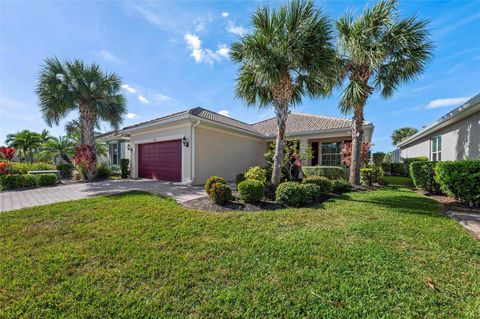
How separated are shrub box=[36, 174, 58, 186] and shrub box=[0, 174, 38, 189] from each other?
190 millimetres

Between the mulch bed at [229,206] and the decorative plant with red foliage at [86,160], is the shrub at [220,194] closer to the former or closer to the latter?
the mulch bed at [229,206]

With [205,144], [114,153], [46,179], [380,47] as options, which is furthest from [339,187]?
[114,153]

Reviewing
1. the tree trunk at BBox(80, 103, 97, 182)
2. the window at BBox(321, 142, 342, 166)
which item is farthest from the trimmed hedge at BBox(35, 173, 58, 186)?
the window at BBox(321, 142, 342, 166)

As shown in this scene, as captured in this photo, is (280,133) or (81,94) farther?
(81,94)

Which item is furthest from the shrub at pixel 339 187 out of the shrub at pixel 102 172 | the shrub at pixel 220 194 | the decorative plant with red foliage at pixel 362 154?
the shrub at pixel 102 172

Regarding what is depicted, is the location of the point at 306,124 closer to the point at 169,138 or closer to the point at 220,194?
the point at 169,138

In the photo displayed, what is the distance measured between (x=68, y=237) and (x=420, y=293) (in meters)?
5.95

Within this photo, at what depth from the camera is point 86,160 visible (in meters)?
12.4

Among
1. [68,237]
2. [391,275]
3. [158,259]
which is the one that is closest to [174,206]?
[68,237]

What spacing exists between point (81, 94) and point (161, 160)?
6.15m

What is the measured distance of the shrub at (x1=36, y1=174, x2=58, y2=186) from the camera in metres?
10.6

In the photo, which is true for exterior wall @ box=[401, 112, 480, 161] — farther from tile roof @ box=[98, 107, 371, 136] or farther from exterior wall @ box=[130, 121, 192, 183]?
exterior wall @ box=[130, 121, 192, 183]

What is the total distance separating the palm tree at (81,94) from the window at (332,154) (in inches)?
621

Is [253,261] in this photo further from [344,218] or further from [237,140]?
[237,140]
